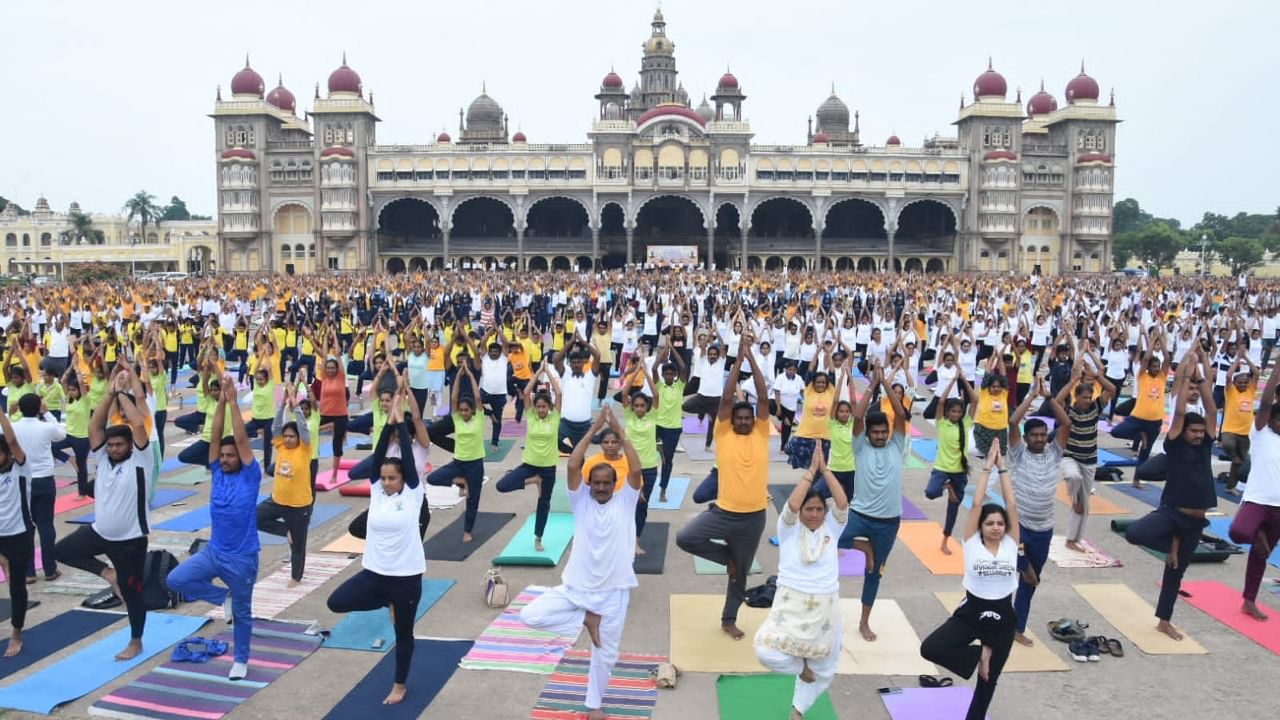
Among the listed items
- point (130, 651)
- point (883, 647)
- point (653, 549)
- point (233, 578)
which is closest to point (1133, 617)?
point (883, 647)

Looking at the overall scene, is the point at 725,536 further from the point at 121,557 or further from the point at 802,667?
the point at 121,557

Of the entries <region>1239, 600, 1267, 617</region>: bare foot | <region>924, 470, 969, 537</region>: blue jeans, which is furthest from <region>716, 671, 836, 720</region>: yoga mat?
<region>1239, 600, 1267, 617</region>: bare foot

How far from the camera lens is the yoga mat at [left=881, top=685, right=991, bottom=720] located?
5.17 meters

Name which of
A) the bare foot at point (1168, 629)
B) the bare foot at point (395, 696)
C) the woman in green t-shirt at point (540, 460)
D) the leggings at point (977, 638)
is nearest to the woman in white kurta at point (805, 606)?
the leggings at point (977, 638)

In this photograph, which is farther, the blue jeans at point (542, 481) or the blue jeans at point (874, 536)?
the blue jeans at point (542, 481)

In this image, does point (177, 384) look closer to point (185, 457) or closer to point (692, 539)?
point (185, 457)

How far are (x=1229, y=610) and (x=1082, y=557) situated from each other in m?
1.29

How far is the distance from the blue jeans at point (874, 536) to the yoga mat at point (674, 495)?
136 inches

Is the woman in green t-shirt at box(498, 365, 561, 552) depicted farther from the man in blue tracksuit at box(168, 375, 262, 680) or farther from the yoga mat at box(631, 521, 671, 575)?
the man in blue tracksuit at box(168, 375, 262, 680)

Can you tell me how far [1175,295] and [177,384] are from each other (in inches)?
1004

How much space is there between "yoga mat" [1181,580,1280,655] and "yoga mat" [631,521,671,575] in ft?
13.8

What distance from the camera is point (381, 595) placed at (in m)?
5.20

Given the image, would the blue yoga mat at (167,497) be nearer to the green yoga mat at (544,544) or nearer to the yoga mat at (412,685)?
the green yoga mat at (544,544)

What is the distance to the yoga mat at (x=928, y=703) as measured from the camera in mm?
5172
